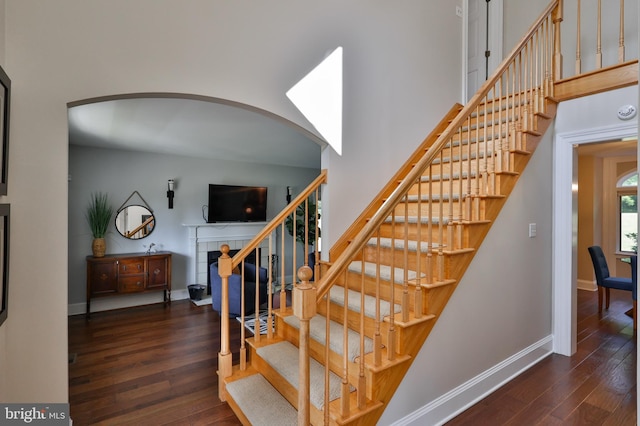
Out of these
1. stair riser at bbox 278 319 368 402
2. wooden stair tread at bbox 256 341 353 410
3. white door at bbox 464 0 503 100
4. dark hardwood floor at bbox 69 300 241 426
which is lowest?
dark hardwood floor at bbox 69 300 241 426

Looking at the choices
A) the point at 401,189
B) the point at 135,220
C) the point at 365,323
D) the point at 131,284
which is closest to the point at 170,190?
the point at 135,220

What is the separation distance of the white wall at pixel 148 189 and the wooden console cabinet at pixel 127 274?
0.32m

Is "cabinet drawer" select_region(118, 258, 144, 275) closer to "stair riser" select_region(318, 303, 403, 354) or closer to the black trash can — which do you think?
the black trash can

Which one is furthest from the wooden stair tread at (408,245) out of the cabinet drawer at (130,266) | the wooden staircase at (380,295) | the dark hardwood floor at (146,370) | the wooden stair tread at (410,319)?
the cabinet drawer at (130,266)

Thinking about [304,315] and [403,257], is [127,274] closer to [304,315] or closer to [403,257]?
[403,257]

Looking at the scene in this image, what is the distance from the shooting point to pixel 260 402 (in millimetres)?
2061

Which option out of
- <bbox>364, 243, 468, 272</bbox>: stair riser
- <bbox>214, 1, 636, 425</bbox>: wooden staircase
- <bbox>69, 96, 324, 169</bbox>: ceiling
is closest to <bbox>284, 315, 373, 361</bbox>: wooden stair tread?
<bbox>214, 1, 636, 425</bbox>: wooden staircase

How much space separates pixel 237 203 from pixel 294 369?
13.6 ft

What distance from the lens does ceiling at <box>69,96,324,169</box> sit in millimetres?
2926

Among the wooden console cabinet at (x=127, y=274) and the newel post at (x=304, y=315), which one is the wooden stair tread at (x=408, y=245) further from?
the wooden console cabinet at (x=127, y=274)

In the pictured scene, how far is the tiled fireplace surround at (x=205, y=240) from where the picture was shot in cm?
540

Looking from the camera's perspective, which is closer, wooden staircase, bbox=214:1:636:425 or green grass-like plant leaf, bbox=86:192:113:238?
wooden staircase, bbox=214:1:636:425

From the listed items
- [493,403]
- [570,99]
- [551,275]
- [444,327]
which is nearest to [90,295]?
[444,327]

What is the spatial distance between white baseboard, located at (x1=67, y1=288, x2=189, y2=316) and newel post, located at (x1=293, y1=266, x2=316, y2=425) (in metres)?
4.45
